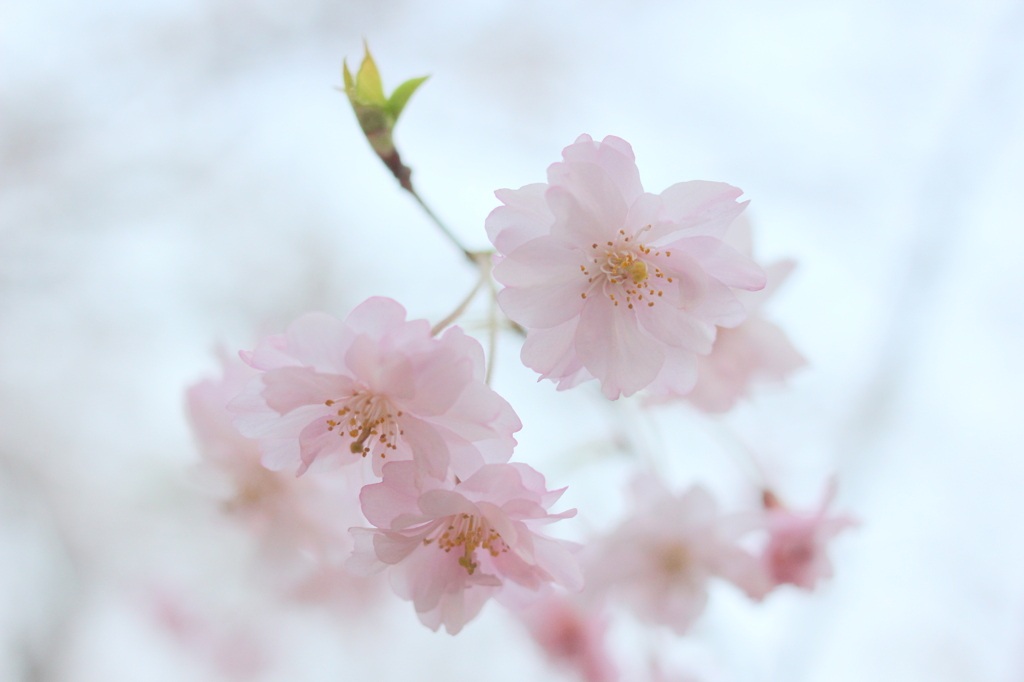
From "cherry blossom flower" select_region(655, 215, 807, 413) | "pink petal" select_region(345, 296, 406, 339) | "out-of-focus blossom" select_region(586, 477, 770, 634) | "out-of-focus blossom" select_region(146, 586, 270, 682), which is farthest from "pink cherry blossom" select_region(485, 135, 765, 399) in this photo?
"out-of-focus blossom" select_region(146, 586, 270, 682)

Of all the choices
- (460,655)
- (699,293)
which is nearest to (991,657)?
(460,655)

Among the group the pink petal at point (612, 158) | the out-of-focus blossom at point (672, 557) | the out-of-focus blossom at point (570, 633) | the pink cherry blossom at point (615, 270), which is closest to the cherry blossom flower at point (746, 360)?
the out-of-focus blossom at point (672, 557)

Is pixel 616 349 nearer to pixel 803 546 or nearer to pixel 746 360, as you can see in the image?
pixel 746 360

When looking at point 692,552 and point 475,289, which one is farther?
point 692,552

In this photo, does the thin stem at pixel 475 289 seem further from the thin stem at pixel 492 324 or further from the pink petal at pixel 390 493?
the pink petal at pixel 390 493

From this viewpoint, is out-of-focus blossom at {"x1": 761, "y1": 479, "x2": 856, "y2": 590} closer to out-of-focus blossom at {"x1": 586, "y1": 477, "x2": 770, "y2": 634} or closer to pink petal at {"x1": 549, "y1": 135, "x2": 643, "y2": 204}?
out-of-focus blossom at {"x1": 586, "y1": 477, "x2": 770, "y2": 634}

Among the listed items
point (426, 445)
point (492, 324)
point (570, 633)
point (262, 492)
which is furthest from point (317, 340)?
point (570, 633)
